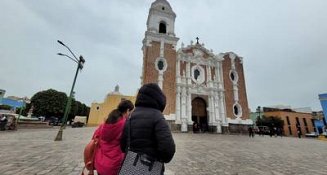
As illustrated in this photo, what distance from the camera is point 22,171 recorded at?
348 cm

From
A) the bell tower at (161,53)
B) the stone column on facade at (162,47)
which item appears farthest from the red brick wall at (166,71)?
the stone column on facade at (162,47)

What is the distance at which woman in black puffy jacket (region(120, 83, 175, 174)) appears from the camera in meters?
1.44

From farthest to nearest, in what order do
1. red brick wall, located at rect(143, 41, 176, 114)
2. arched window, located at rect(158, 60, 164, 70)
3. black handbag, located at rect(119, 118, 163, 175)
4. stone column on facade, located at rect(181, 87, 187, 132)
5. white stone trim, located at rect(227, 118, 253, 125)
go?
1. white stone trim, located at rect(227, 118, 253, 125)
2. arched window, located at rect(158, 60, 164, 70)
3. red brick wall, located at rect(143, 41, 176, 114)
4. stone column on facade, located at rect(181, 87, 187, 132)
5. black handbag, located at rect(119, 118, 163, 175)

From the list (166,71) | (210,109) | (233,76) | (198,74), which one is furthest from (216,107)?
(166,71)

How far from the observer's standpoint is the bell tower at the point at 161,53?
70.2ft

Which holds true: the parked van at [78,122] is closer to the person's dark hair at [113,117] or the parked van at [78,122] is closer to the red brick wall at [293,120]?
the person's dark hair at [113,117]

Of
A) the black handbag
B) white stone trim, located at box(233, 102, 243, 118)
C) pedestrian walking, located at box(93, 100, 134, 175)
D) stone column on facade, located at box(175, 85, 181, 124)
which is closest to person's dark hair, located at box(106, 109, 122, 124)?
pedestrian walking, located at box(93, 100, 134, 175)

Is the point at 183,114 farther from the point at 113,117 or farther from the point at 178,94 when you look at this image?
the point at 113,117

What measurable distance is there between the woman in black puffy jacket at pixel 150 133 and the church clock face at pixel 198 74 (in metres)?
23.1

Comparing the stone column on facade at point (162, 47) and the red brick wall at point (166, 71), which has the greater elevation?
the stone column on facade at point (162, 47)

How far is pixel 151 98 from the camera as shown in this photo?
169 cm

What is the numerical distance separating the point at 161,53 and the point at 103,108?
18.9 m

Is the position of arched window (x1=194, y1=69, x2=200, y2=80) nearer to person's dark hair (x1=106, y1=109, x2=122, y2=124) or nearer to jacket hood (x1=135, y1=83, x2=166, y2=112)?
person's dark hair (x1=106, y1=109, x2=122, y2=124)

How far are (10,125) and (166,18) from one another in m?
22.5
